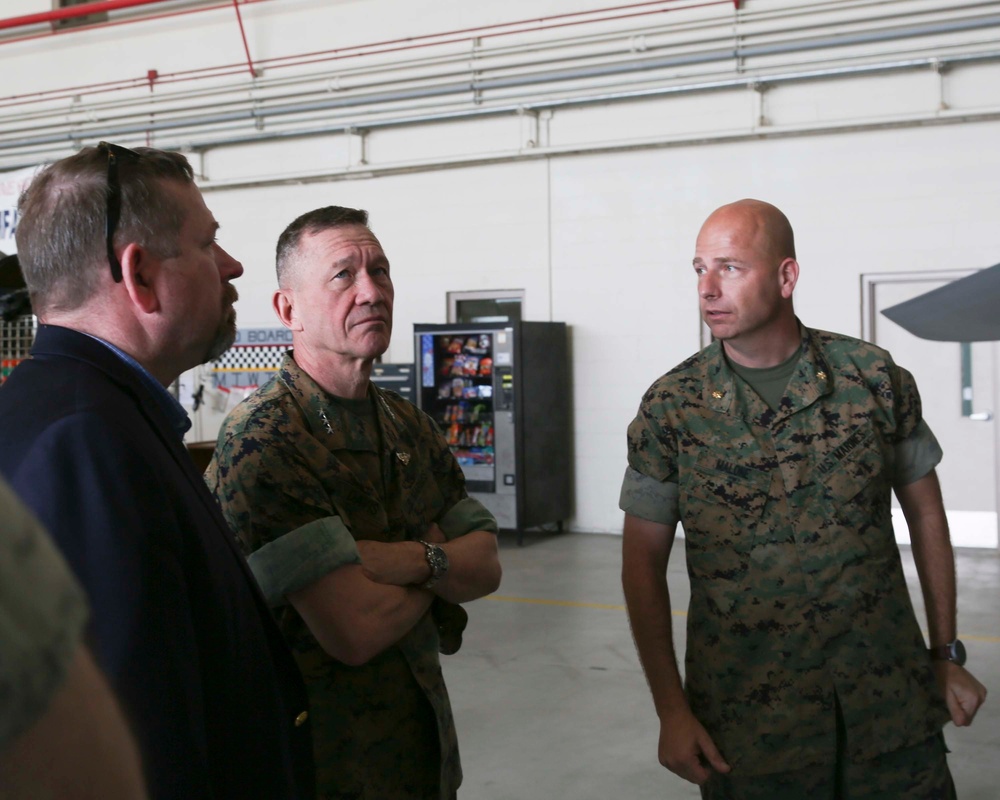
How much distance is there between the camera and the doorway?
738 centimetres

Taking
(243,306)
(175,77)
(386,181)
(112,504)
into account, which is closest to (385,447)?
(112,504)

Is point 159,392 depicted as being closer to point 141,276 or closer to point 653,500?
point 141,276

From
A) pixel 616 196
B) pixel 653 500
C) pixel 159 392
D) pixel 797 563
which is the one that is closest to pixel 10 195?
pixel 653 500

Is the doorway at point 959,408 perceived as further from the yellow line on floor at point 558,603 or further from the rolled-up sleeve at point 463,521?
the rolled-up sleeve at point 463,521

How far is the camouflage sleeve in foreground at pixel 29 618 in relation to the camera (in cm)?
39

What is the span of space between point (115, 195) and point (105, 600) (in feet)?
1.75

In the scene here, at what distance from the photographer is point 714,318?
82.4 inches

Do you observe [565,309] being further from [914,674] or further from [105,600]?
[105,600]

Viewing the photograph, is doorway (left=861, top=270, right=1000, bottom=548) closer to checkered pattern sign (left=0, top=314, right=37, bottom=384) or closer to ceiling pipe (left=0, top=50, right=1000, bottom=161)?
ceiling pipe (left=0, top=50, right=1000, bottom=161)

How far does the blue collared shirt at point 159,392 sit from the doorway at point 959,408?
6.98 metres

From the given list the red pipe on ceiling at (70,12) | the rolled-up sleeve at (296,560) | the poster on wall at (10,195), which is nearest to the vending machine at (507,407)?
the poster on wall at (10,195)

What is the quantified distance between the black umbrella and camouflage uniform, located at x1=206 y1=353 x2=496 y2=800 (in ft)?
3.22

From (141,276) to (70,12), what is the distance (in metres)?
9.98

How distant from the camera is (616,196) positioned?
327 inches
